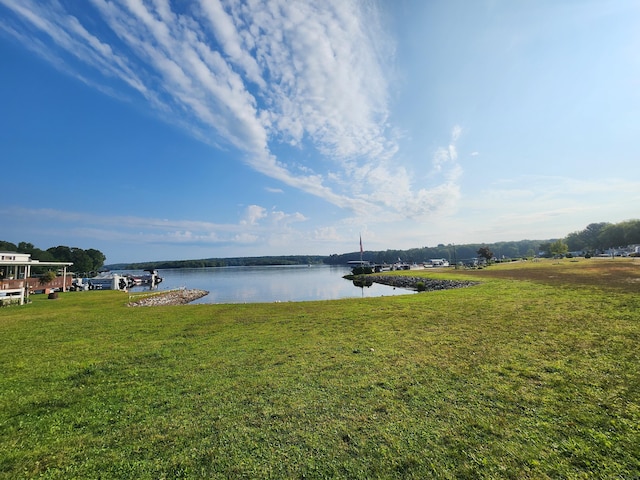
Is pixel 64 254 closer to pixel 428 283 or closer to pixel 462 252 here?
pixel 428 283

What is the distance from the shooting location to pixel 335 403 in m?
5.05

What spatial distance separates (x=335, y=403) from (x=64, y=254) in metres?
118

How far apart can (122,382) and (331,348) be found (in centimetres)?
513

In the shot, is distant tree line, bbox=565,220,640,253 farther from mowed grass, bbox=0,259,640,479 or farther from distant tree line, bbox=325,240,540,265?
mowed grass, bbox=0,259,640,479

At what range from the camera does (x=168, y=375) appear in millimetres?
6613

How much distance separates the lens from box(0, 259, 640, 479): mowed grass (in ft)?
11.8

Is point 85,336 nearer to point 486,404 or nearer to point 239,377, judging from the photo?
point 239,377

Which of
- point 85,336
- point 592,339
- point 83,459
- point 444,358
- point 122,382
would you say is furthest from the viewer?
point 85,336

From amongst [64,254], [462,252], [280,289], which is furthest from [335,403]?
[462,252]

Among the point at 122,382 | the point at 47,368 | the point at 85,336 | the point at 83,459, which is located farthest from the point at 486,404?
the point at 85,336

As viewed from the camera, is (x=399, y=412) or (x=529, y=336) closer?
(x=399, y=412)

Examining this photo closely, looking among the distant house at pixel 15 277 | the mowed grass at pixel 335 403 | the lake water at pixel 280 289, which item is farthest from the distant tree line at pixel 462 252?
the mowed grass at pixel 335 403

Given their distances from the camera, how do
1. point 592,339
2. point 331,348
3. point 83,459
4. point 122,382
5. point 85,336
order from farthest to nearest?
point 85,336 → point 331,348 → point 592,339 → point 122,382 → point 83,459

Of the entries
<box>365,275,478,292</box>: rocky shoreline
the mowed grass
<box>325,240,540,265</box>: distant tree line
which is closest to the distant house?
the mowed grass
